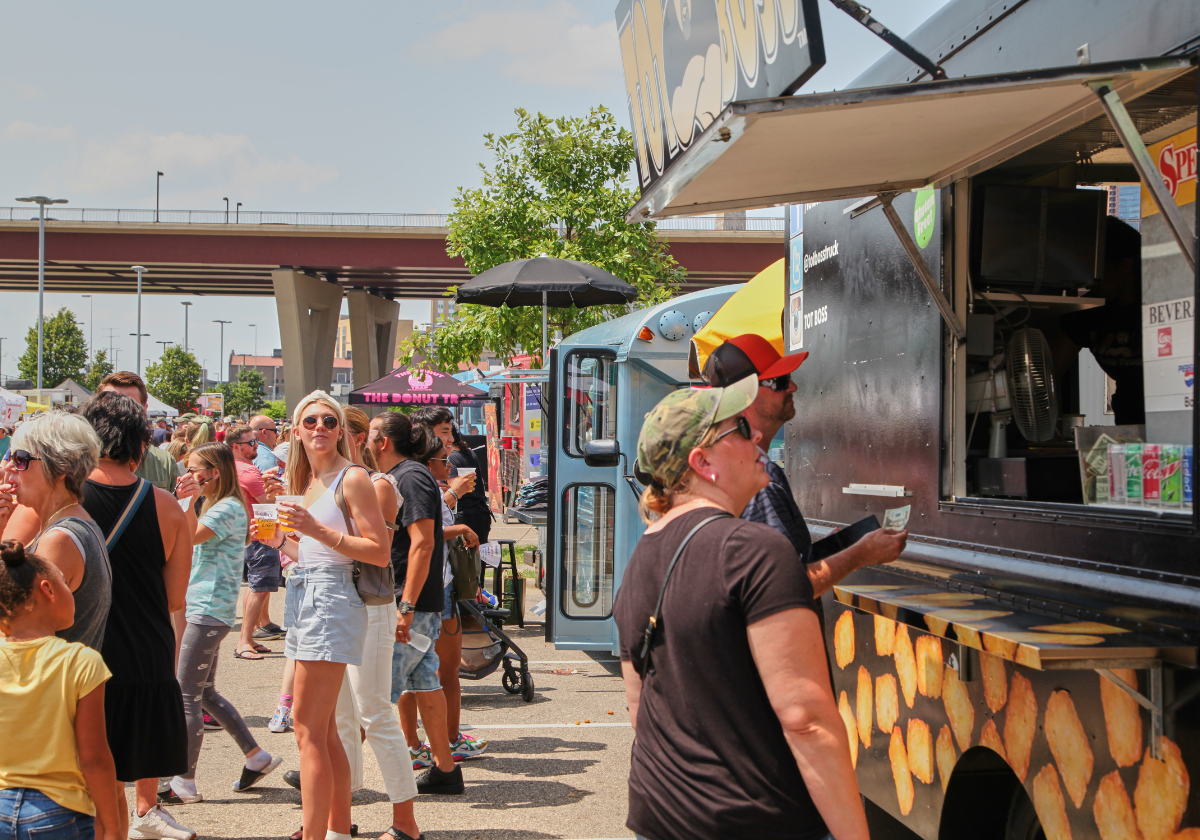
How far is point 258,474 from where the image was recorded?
8305 mm

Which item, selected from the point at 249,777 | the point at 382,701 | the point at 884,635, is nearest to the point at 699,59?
the point at 884,635

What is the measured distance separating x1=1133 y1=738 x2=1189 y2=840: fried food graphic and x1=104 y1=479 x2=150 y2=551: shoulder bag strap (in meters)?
3.32

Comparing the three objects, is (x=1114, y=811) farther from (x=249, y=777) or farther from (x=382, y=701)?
A: (x=249, y=777)

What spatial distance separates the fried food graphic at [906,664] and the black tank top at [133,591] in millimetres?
2646

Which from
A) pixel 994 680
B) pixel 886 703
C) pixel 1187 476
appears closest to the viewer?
pixel 1187 476

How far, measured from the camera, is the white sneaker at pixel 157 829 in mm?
4703

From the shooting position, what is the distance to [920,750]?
11.0 ft

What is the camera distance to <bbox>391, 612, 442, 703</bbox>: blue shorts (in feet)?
17.0

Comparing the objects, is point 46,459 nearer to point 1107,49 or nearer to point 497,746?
point 1107,49

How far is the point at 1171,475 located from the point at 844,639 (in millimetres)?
1645

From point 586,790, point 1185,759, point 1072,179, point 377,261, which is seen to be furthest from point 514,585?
point 377,261

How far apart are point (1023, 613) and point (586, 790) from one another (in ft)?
11.1

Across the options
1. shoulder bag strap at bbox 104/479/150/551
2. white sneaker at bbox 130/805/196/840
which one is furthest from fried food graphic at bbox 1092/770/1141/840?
white sneaker at bbox 130/805/196/840

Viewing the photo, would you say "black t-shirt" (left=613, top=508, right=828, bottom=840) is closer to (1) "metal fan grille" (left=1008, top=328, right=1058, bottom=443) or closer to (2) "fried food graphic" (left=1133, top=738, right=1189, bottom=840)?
(2) "fried food graphic" (left=1133, top=738, right=1189, bottom=840)
